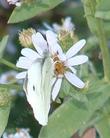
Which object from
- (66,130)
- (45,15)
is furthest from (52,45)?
(45,15)

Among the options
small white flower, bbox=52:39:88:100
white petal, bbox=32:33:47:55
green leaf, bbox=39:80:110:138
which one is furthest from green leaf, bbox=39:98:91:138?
white petal, bbox=32:33:47:55

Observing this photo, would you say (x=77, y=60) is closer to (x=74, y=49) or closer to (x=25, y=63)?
(x=74, y=49)

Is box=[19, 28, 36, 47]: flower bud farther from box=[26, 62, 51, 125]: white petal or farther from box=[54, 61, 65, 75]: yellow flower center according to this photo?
Answer: box=[26, 62, 51, 125]: white petal

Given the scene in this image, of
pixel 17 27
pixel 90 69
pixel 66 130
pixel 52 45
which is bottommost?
pixel 17 27

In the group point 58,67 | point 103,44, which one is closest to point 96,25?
point 103,44

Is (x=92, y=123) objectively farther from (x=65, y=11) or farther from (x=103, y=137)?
(x=65, y=11)

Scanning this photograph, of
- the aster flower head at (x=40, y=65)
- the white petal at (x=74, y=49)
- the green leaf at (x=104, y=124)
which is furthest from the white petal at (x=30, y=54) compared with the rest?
the green leaf at (x=104, y=124)

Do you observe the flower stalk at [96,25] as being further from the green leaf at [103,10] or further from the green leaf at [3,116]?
the green leaf at [3,116]
